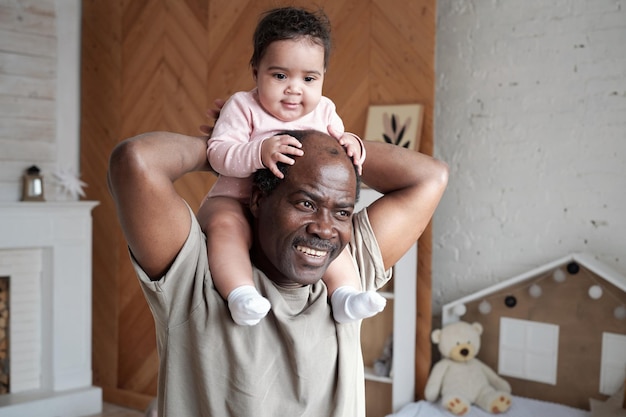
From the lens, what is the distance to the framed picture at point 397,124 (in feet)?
11.7

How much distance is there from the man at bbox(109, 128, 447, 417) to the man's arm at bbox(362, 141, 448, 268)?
0.20 metres

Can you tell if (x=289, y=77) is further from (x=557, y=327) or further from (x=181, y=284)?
(x=557, y=327)

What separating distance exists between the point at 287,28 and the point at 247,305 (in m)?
0.54

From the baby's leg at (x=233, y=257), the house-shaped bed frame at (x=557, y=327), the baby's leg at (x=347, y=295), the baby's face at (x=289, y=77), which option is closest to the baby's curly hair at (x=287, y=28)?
the baby's face at (x=289, y=77)

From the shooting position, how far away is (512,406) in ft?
11.1

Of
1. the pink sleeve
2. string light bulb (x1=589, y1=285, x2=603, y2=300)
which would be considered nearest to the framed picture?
string light bulb (x1=589, y1=285, x2=603, y2=300)

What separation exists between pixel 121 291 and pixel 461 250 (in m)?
2.35

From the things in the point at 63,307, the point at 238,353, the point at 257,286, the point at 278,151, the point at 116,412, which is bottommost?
the point at 116,412

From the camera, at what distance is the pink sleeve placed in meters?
1.24

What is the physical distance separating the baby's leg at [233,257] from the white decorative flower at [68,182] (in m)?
3.52

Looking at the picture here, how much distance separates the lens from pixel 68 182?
4598mm

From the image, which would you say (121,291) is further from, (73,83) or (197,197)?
(73,83)

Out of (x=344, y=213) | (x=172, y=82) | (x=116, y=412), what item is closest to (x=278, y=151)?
(x=344, y=213)

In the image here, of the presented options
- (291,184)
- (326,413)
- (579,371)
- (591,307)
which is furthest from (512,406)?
(291,184)
